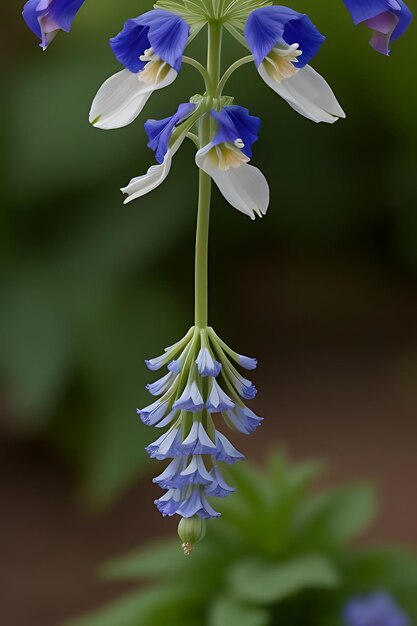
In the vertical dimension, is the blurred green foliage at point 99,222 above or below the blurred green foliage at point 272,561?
above

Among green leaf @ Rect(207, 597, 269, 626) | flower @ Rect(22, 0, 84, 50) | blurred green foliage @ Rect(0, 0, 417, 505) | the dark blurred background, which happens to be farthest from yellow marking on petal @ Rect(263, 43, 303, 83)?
blurred green foliage @ Rect(0, 0, 417, 505)

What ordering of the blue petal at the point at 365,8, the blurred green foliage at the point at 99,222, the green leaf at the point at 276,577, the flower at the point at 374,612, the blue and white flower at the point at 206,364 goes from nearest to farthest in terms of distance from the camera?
the blue petal at the point at 365,8 → the blue and white flower at the point at 206,364 → the green leaf at the point at 276,577 → the flower at the point at 374,612 → the blurred green foliage at the point at 99,222

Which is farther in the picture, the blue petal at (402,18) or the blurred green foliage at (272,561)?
the blurred green foliage at (272,561)

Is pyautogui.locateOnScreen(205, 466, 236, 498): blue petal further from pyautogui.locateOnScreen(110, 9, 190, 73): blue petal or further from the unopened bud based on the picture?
pyautogui.locateOnScreen(110, 9, 190, 73): blue petal

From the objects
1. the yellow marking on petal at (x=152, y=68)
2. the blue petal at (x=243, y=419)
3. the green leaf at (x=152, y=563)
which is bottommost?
the blue petal at (x=243, y=419)

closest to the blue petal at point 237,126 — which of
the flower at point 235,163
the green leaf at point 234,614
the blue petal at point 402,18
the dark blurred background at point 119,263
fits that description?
the flower at point 235,163

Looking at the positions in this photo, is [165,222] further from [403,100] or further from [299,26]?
[299,26]

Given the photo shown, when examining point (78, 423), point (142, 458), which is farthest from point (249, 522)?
point (78, 423)

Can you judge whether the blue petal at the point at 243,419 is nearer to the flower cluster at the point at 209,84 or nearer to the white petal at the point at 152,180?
the flower cluster at the point at 209,84
